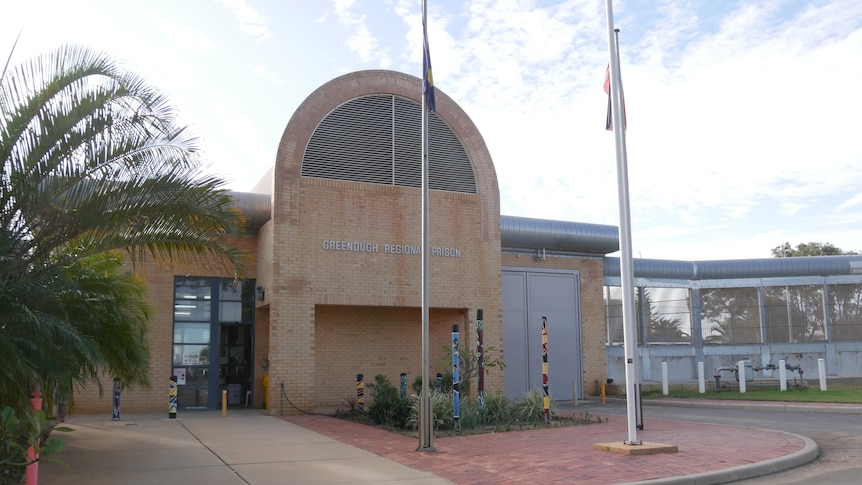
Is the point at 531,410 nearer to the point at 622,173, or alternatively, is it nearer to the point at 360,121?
the point at 622,173

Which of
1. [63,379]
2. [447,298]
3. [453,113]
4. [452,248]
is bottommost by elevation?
[63,379]

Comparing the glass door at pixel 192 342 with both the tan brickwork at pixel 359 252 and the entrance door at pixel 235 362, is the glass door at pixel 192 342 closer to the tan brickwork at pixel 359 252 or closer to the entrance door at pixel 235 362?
the entrance door at pixel 235 362

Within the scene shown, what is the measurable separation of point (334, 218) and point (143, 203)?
35.3 ft

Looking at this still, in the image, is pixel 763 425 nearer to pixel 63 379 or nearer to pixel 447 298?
pixel 447 298

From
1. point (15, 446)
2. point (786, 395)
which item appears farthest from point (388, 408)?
point (786, 395)

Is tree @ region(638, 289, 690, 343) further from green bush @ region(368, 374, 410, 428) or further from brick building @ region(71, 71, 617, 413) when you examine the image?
green bush @ region(368, 374, 410, 428)

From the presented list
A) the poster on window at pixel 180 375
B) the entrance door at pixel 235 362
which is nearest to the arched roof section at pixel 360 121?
the entrance door at pixel 235 362

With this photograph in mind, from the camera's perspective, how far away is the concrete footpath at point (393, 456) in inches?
382

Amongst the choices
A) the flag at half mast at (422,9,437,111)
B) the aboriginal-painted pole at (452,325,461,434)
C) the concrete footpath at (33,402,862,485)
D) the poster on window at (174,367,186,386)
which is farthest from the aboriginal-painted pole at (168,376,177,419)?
the flag at half mast at (422,9,437,111)

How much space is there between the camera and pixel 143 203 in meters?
9.48

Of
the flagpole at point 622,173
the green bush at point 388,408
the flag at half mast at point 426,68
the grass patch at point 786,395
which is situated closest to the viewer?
the flagpole at point 622,173

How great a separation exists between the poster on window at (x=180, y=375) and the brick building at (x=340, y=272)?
0.19ft

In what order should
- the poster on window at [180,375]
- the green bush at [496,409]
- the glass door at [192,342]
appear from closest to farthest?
the green bush at [496,409] < the poster on window at [180,375] < the glass door at [192,342]

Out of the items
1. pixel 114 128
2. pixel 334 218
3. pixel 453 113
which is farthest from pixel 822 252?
pixel 114 128
